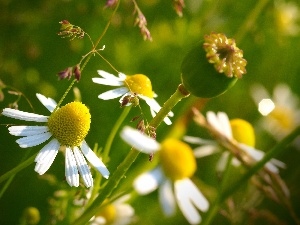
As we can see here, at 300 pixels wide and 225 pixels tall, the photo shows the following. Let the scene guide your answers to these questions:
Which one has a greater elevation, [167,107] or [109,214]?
[167,107]

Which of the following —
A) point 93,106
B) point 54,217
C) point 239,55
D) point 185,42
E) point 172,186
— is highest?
point 239,55

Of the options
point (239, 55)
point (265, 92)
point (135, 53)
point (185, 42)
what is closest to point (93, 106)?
point (135, 53)

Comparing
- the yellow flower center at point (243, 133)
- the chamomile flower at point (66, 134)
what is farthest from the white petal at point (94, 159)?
the yellow flower center at point (243, 133)

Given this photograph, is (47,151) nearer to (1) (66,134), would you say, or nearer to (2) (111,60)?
(1) (66,134)

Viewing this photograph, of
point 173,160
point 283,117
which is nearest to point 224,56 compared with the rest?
point 173,160

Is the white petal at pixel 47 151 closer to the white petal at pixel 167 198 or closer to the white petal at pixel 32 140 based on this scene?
the white petal at pixel 32 140

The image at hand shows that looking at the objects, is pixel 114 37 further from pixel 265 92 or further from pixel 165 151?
pixel 165 151

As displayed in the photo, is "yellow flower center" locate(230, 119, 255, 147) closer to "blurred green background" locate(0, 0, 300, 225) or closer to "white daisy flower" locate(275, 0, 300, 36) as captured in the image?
"blurred green background" locate(0, 0, 300, 225)
